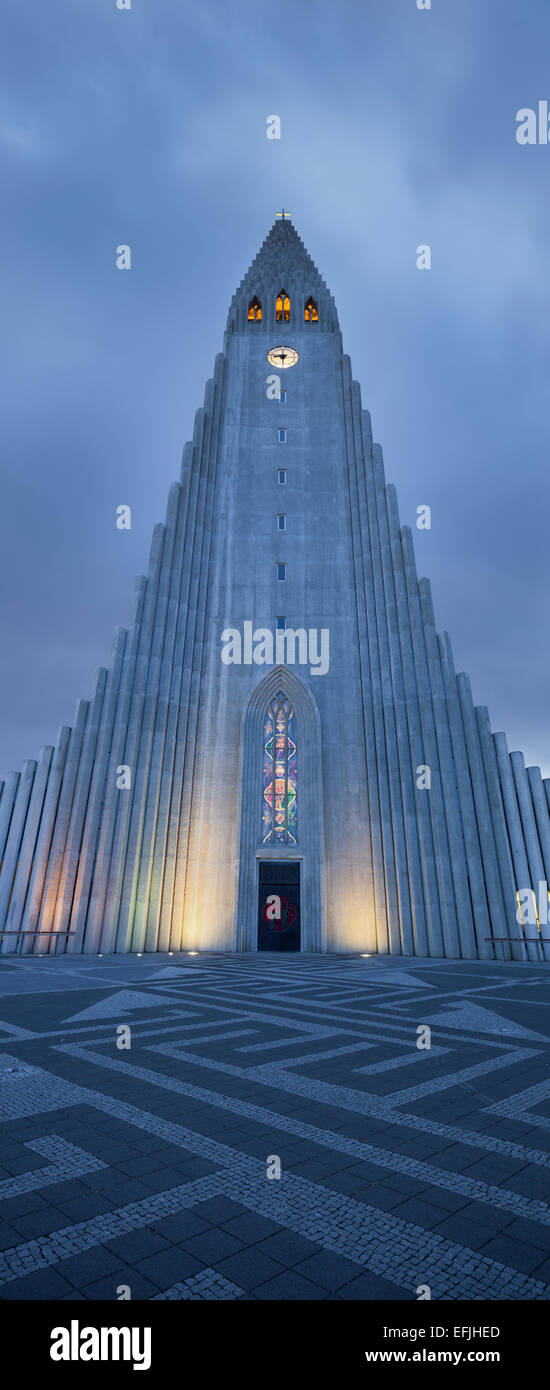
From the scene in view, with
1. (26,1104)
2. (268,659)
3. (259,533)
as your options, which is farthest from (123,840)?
(26,1104)

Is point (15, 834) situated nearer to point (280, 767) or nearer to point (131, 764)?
point (131, 764)

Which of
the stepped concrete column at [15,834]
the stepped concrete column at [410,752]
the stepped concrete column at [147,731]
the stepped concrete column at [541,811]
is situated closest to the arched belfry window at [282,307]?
the stepped concrete column at [147,731]

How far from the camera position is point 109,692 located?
26.5 m

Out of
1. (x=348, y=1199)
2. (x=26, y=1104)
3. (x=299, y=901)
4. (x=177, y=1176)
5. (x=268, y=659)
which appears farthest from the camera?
(x=268, y=659)

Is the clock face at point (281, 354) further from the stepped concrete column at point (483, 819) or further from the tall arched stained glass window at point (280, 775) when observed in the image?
the stepped concrete column at point (483, 819)

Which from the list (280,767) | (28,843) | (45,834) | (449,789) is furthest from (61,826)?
(449,789)

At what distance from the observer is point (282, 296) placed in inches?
1452

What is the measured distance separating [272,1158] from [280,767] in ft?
78.3

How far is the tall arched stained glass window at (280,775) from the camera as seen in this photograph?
26828mm

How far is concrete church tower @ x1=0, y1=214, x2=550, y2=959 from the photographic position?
78.8 ft

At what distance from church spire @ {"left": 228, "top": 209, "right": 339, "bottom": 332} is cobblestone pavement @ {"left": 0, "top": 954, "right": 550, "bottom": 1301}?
37.7m

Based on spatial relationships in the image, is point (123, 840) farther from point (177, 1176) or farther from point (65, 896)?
point (177, 1176)
